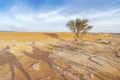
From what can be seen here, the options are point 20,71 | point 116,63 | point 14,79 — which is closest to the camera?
point 14,79

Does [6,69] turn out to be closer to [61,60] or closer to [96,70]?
[61,60]

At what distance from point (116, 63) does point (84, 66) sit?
2.88m

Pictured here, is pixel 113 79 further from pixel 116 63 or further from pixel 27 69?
pixel 27 69

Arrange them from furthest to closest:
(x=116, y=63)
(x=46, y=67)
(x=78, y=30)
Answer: (x=78, y=30), (x=116, y=63), (x=46, y=67)

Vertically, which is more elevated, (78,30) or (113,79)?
(78,30)

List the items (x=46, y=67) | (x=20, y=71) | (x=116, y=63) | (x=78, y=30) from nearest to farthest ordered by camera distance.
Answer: (x=20, y=71)
(x=46, y=67)
(x=116, y=63)
(x=78, y=30)

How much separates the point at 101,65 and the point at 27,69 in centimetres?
551

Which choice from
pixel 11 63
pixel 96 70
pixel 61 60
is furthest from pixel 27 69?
pixel 96 70

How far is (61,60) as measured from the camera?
12.2 meters

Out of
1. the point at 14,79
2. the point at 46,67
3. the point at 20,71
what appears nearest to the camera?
the point at 14,79

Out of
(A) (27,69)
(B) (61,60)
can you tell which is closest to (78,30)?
(B) (61,60)

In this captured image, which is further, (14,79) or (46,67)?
(46,67)

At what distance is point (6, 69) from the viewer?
10336 mm

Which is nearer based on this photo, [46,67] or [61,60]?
[46,67]
